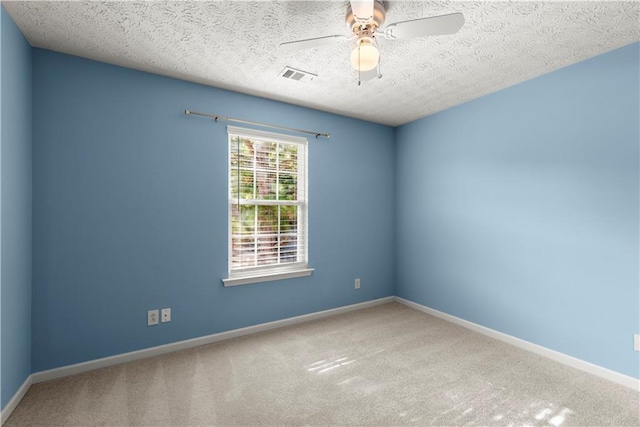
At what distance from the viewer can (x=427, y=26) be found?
1605 millimetres

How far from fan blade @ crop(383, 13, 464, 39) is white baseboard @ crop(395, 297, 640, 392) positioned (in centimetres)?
280

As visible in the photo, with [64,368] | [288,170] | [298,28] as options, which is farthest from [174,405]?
[298,28]

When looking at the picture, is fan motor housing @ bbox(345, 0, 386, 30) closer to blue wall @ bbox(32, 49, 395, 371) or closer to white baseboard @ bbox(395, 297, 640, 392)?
blue wall @ bbox(32, 49, 395, 371)

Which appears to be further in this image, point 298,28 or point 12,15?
point 298,28

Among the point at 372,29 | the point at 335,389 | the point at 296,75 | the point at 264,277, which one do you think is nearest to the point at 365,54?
the point at 372,29

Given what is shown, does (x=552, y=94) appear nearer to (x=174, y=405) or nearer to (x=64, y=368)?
(x=174, y=405)

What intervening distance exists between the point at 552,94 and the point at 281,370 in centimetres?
335

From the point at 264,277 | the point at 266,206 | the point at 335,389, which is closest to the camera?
the point at 335,389

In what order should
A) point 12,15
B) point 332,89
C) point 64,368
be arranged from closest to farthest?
point 12,15 → point 64,368 → point 332,89

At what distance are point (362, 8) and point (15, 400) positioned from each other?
10.5 ft

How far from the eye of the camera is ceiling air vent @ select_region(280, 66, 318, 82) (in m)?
2.64

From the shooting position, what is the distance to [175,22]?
1966 millimetres

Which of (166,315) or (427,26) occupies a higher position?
(427,26)

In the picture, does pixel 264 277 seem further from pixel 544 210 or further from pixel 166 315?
pixel 544 210
